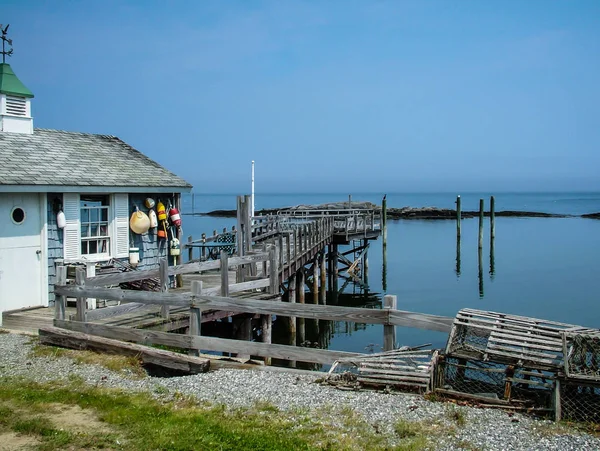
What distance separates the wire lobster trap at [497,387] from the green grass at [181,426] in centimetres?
136

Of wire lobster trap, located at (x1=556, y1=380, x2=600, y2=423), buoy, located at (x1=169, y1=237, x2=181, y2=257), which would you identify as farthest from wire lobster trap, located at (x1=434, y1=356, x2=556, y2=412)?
buoy, located at (x1=169, y1=237, x2=181, y2=257)

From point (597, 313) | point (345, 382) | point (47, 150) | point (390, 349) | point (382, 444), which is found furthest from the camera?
point (597, 313)

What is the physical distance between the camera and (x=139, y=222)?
15859 mm

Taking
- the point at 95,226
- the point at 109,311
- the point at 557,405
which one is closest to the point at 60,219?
the point at 95,226

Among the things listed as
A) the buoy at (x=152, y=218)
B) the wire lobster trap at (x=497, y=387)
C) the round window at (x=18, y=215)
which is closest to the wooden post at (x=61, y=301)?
the round window at (x=18, y=215)

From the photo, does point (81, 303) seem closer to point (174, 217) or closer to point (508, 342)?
point (174, 217)

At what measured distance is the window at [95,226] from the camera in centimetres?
1512

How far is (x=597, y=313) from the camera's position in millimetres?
25375

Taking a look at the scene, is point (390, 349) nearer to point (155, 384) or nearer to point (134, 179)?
point (155, 384)

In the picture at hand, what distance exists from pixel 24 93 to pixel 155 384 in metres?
10.5

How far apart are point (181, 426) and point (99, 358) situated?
145 inches

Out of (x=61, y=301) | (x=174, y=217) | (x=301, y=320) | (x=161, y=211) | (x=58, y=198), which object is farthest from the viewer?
(x=301, y=320)

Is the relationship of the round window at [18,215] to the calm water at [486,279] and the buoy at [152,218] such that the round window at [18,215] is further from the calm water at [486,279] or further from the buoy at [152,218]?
the calm water at [486,279]

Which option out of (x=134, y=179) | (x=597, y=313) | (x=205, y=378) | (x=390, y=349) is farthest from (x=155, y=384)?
(x=597, y=313)
